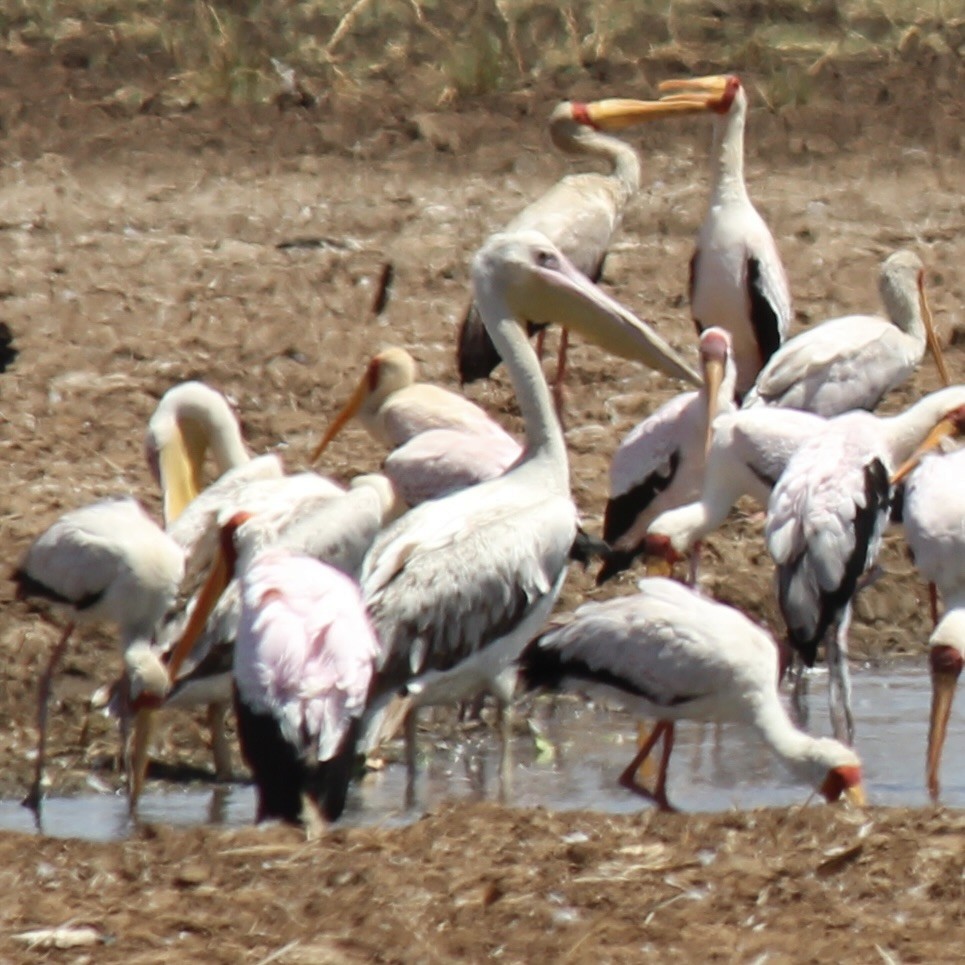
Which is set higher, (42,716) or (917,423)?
(917,423)

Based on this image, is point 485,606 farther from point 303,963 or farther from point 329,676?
point 303,963

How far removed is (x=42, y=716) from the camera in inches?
269

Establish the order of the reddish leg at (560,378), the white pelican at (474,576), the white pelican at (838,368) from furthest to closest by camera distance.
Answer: the reddish leg at (560,378) < the white pelican at (838,368) < the white pelican at (474,576)

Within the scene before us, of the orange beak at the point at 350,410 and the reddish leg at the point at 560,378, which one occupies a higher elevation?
the reddish leg at the point at 560,378

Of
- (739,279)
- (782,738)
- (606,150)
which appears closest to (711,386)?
(739,279)

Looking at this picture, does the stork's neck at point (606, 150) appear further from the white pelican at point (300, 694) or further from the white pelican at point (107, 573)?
the white pelican at point (300, 694)

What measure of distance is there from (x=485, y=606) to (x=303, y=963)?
2.23 meters

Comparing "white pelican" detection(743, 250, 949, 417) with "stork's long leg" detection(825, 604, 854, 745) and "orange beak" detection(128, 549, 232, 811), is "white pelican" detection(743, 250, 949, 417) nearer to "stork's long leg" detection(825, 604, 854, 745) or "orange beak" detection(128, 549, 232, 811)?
"stork's long leg" detection(825, 604, 854, 745)

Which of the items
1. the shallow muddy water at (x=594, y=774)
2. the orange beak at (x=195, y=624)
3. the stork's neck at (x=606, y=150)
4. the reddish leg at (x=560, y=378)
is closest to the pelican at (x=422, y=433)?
the shallow muddy water at (x=594, y=774)

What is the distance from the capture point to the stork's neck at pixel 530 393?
7.09 m

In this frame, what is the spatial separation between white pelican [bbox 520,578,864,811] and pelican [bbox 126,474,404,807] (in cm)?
77

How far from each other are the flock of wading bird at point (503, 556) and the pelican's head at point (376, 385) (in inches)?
0.4

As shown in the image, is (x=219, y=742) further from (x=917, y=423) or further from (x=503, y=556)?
(x=917, y=423)

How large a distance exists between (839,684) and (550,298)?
4.63 ft
